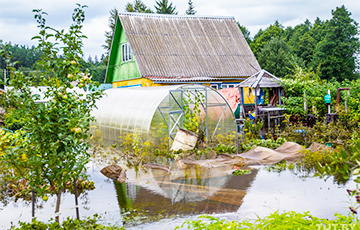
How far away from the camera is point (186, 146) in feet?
43.5

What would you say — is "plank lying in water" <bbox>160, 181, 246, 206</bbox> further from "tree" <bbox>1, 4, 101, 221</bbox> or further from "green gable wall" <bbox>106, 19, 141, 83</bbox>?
"green gable wall" <bbox>106, 19, 141, 83</bbox>

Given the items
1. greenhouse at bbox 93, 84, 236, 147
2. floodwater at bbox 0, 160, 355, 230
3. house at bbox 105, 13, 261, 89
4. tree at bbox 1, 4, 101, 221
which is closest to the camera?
tree at bbox 1, 4, 101, 221

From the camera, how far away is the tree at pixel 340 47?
3522cm

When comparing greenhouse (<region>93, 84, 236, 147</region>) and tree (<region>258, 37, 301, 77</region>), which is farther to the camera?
tree (<region>258, 37, 301, 77</region>)

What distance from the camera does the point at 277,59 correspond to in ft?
116

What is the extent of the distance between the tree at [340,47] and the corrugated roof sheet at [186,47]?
406 inches

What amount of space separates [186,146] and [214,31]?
62.0ft

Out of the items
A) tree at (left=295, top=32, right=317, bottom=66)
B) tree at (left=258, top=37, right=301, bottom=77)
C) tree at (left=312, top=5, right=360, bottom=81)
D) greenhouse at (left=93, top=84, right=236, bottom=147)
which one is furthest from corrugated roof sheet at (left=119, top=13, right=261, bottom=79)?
tree at (left=295, top=32, right=317, bottom=66)

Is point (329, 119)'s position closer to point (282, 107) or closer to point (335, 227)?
point (282, 107)

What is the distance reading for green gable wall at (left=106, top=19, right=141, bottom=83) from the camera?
89.2 feet

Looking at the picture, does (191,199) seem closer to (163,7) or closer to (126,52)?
(126,52)

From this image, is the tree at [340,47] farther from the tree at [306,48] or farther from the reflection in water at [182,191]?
the reflection in water at [182,191]

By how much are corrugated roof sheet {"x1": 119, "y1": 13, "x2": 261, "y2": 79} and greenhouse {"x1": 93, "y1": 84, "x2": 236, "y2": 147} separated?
8.89 meters

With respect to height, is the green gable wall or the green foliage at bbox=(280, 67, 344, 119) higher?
the green gable wall
